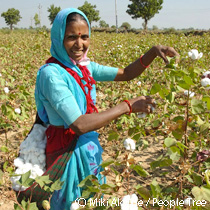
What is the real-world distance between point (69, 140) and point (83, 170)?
0.49 ft

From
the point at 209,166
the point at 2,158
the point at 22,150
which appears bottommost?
the point at 2,158

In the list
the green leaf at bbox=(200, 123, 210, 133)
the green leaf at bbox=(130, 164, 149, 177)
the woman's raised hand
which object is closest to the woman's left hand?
the woman's raised hand

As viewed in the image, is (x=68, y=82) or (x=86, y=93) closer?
(x=68, y=82)

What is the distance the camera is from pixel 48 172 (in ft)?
3.64

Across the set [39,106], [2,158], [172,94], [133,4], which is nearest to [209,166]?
[172,94]

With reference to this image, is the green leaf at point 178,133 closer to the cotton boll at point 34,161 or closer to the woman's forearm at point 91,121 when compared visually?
the woman's forearm at point 91,121

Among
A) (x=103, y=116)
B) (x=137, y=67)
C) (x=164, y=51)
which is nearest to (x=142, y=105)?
(x=103, y=116)

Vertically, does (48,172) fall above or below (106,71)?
below

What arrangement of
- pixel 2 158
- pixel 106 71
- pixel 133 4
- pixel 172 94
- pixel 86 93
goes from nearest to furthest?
pixel 172 94 < pixel 86 93 < pixel 106 71 < pixel 2 158 < pixel 133 4

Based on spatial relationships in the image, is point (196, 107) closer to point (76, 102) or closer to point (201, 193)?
point (201, 193)

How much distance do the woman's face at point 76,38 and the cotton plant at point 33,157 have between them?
0.40 m

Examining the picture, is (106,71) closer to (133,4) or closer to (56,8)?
(133,4)

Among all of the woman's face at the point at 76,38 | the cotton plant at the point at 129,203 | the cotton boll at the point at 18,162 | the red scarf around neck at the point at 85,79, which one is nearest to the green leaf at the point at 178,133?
the cotton plant at the point at 129,203

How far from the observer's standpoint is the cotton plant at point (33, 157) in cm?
110
